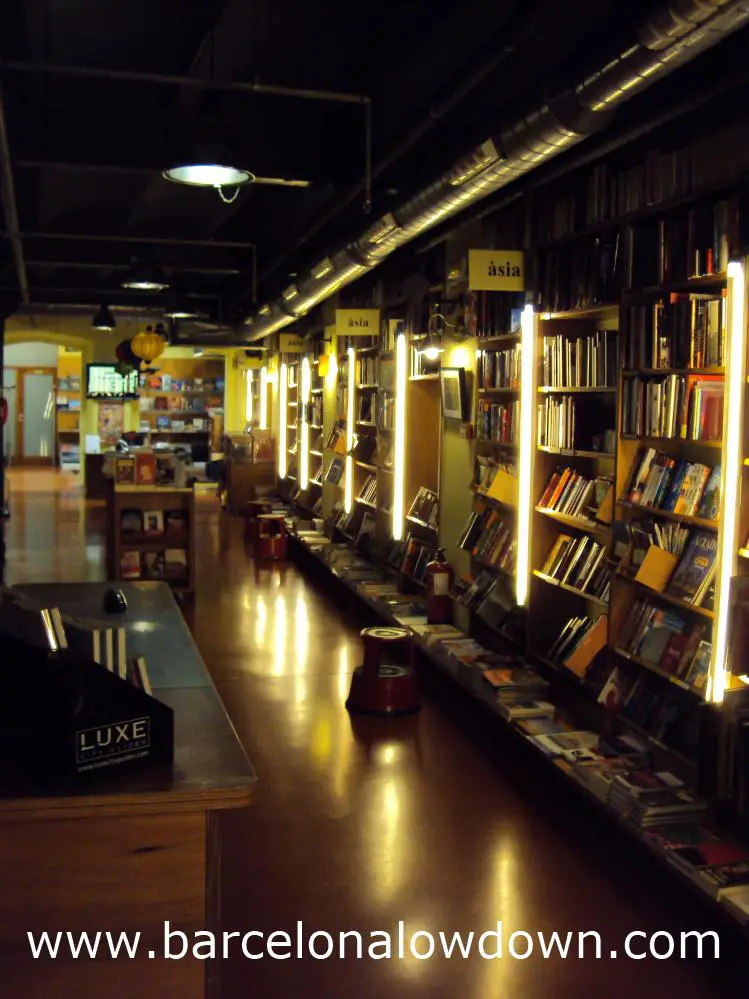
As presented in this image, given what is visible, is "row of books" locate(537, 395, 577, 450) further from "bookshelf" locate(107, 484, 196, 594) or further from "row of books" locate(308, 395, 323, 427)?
"row of books" locate(308, 395, 323, 427)

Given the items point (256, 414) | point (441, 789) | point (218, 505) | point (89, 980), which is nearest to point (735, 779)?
point (441, 789)

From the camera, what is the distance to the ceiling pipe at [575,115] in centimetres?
329

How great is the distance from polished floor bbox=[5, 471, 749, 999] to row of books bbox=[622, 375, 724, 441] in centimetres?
182

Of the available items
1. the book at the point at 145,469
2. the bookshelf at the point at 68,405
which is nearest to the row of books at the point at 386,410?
the book at the point at 145,469

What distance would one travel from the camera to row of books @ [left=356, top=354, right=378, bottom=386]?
1102 centimetres

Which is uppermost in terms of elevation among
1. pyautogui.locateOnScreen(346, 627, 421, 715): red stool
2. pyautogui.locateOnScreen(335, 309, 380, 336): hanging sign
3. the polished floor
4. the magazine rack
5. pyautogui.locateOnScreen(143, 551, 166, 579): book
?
pyautogui.locateOnScreen(335, 309, 380, 336): hanging sign

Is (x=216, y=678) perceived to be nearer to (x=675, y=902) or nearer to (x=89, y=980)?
(x=675, y=902)

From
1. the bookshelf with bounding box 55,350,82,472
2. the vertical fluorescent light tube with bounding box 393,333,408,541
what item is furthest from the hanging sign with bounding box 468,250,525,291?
the bookshelf with bounding box 55,350,82,472

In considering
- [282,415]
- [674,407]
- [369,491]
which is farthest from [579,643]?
[282,415]

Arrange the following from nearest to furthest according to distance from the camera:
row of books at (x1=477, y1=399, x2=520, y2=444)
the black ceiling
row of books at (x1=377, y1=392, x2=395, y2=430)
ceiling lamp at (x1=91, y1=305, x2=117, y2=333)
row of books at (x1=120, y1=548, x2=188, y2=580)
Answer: the black ceiling → row of books at (x1=477, y1=399, x2=520, y2=444) → row of books at (x1=377, y1=392, x2=395, y2=430) → row of books at (x1=120, y1=548, x2=188, y2=580) → ceiling lamp at (x1=91, y1=305, x2=117, y2=333)

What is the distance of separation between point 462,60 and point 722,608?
3.26 meters

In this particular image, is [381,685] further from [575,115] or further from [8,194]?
[8,194]

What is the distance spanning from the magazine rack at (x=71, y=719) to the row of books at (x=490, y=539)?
4.61m

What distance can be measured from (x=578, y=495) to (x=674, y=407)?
4.31ft
